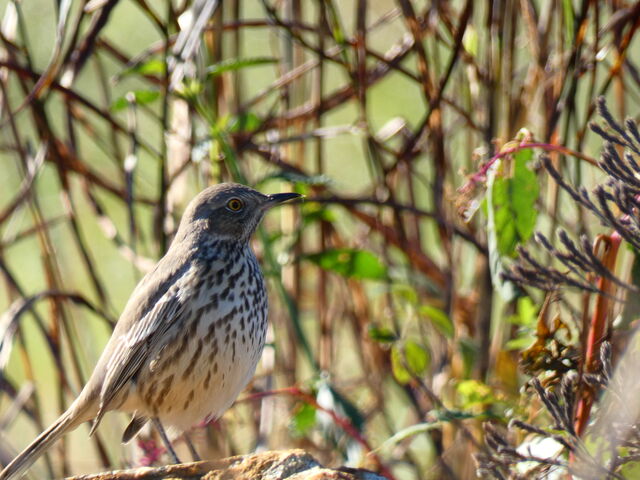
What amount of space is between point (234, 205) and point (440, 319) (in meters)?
1.22

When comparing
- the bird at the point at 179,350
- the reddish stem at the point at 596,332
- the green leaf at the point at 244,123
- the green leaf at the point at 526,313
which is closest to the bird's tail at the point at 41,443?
the bird at the point at 179,350

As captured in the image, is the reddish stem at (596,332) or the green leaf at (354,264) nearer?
the reddish stem at (596,332)

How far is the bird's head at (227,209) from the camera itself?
5.16m

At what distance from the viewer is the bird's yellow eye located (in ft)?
17.0

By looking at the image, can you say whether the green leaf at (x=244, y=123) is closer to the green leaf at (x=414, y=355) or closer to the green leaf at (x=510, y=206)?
the green leaf at (x=414, y=355)

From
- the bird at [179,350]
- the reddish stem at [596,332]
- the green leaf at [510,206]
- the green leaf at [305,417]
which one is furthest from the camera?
the green leaf at [305,417]

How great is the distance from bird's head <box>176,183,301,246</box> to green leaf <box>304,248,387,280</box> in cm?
40

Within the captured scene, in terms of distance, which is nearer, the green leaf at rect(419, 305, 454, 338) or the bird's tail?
the bird's tail

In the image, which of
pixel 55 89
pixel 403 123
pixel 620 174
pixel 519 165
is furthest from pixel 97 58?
pixel 620 174

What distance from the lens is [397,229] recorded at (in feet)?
18.7

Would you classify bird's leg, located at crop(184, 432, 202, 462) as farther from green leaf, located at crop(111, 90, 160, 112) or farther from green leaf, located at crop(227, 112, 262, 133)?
green leaf, located at crop(111, 90, 160, 112)

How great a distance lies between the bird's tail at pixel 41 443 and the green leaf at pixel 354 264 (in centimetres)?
147

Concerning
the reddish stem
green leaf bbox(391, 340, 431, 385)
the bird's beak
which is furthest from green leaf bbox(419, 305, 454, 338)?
the reddish stem

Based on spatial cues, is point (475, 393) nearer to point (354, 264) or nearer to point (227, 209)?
point (354, 264)
